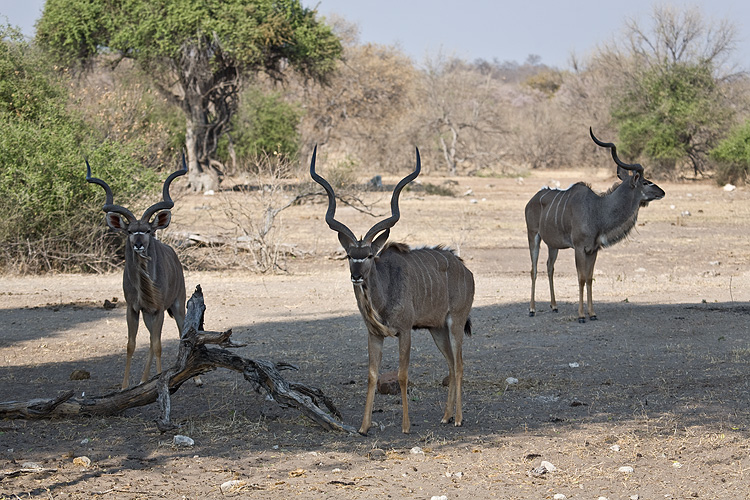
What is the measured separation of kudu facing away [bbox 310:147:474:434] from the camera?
5.27 meters

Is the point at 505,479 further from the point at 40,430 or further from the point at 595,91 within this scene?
the point at 595,91

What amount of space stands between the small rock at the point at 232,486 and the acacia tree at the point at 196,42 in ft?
72.2

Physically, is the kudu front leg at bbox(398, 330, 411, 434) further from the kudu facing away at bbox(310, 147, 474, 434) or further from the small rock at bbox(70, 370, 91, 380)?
the small rock at bbox(70, 370, 91, 380)

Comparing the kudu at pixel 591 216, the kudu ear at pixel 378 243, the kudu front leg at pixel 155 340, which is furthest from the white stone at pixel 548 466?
the kudu at pixel 591 216

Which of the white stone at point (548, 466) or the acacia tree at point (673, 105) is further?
the acacia tree at point (673, 105)

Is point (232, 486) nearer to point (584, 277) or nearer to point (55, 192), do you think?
point (584, 277)

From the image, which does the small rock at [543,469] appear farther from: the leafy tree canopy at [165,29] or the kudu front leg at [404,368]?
the leafy tree canopy at [165,29]

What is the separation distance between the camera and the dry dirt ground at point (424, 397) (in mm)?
4629

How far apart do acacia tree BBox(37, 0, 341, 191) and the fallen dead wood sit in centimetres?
2068

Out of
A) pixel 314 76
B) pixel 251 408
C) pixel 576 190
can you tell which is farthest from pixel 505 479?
pixel 314 76

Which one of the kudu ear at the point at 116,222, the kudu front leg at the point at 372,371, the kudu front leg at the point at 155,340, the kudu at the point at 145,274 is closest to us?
the kudu front leg at the point at 372,371

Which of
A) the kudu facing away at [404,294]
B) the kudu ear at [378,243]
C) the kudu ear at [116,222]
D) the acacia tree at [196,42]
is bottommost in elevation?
the kudu facing away at [404,294]

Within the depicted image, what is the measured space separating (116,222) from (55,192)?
277 inches

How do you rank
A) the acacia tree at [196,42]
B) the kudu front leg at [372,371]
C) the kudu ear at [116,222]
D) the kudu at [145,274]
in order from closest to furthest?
the kudu front leg at [372,371], the kudu at [145,274], the kudu ear at [116,222], the acacia tree at [196,42]
